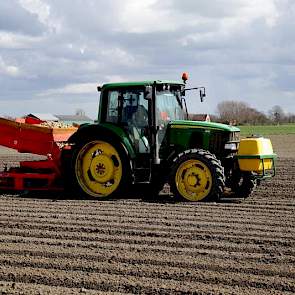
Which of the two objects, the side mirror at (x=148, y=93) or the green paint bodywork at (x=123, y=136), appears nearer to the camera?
the side mirror at (x=148, y=93)

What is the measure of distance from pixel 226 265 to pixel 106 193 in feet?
16.0

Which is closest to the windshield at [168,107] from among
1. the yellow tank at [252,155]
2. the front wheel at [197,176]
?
the front wheel at [197,176]

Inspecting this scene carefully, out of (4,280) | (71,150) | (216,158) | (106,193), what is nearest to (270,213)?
(216,158)

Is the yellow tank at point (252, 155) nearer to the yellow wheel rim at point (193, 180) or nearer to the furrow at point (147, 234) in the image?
the yellow wheel rim at point (193, 180)

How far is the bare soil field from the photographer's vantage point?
530 cm

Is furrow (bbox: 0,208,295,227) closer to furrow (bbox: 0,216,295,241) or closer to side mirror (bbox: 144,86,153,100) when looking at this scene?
furrow (bbox: 0,216,295,241)

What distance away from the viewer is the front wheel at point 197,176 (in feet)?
31.6

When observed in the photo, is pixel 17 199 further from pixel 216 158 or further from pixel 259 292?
pixel 259 292

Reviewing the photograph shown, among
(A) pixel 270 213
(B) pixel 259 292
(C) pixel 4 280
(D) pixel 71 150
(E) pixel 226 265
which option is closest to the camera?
(B) pixel 259 292

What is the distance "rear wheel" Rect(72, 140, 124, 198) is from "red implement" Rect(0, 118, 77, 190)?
0.49 meters

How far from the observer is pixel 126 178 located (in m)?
10.3

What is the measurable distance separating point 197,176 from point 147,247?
11.0 feet

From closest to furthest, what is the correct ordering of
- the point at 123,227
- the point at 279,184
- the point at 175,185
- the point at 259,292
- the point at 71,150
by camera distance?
1. the point at 259,292
2. the point at 123,227
3. the point at 175,185
4. the point at 71,150
5. the point at 279,184

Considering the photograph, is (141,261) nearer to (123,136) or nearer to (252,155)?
(252,155)
